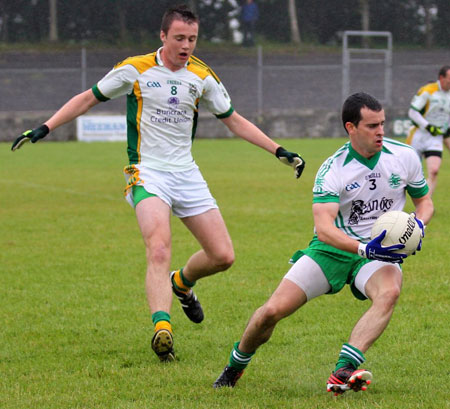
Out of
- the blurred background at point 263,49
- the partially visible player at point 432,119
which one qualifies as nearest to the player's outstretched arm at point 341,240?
the partially visible player at point 432,119

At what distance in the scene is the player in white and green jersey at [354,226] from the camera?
5066 millimetres

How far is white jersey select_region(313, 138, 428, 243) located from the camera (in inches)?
208

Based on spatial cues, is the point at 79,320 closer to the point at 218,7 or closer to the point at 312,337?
the point at 312,337

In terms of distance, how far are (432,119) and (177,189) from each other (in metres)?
8.40

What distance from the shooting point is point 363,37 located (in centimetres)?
4284

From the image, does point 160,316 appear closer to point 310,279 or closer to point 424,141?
point 310,279

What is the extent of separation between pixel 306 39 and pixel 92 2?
36.2 ft

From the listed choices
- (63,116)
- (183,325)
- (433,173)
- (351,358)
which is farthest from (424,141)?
(351,358)

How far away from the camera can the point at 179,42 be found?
6.51 meters

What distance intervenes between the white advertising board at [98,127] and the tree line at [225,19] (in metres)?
12.5

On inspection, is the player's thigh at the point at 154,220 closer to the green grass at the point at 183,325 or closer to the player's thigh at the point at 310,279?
the green grass at the point at 183,325

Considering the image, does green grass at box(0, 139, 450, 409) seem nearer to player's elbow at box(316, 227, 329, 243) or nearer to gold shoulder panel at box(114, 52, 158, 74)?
player's elbow at box(316, 227, 329, 243)

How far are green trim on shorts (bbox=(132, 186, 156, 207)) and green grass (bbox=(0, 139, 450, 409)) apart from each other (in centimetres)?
104

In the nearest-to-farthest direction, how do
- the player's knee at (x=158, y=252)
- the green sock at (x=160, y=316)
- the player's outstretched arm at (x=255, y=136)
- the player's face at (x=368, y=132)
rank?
the player's face at (x=368, y=132), the green sock at (x=160, y=316), the player's knee at (x=158, y=252), the player's outstretched arm at (x=255, y=136)
